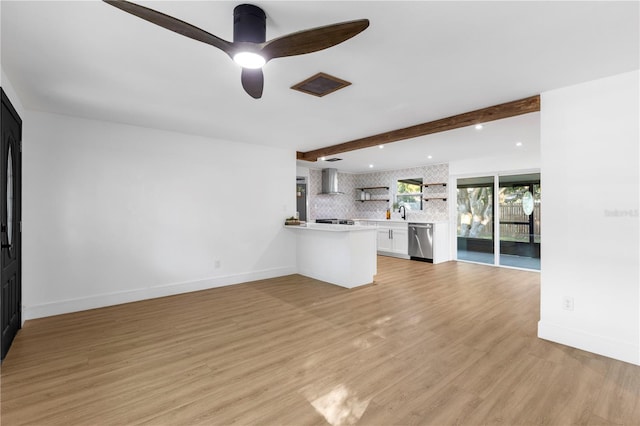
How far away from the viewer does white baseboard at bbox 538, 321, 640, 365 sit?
252 cm

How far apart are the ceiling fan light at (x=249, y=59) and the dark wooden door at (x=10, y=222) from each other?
228 centimetres

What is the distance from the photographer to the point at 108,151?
4.01m

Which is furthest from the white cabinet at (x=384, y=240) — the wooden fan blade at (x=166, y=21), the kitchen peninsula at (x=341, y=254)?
the wooden fan blade at (x=166, y=21)

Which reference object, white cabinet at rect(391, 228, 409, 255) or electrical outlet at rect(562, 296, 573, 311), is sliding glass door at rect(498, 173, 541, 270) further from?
electrical outlet at rect(562, 296, 573, 311)

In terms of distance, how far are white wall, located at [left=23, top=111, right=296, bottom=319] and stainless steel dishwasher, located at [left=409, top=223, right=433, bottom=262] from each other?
3404 millimetres

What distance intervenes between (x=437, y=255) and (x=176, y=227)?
5.46 metres

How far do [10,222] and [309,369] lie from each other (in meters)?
3.23

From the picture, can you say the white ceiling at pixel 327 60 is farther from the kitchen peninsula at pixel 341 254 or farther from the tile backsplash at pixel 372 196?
the tile backsplash at pixel 372 196

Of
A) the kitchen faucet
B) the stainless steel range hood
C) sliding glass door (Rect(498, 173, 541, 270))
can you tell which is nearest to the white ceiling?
sliding glass door (Rect(498, 173, 541, 270))

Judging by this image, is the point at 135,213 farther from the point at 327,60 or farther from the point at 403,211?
the point at 403,211

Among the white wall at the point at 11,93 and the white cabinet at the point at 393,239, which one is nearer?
the white wall at the point at 11,93

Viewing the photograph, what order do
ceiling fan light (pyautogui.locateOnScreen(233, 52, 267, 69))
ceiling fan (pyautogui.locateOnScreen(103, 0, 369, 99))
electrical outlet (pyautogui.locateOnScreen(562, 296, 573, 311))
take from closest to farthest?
ceiling fan (pyautogui.locateOnScreen(103, 0, 369, 99)), ceiling fan light (pyautogui.locateOnScreen(233, 52, 267, 69)), electrical outlet (pyautogui.locateOnScreen(562, 296, 573, 311))

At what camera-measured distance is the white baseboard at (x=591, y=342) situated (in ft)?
8.27

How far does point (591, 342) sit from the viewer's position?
2.70 m
